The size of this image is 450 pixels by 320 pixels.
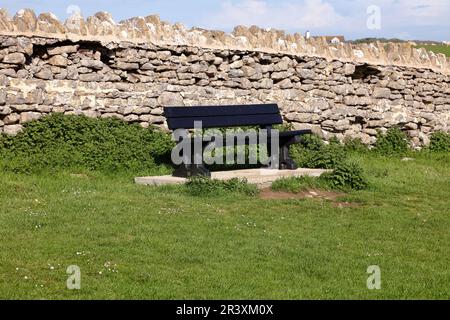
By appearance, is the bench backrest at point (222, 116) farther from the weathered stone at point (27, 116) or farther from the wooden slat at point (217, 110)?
the weathered stone at point (27, 116)

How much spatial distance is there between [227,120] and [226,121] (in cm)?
4

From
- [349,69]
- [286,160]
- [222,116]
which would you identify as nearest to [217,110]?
[222,116]

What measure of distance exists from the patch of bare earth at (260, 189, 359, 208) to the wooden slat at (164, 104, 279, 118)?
1.51 m

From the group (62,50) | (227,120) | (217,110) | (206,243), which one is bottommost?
(206,243)

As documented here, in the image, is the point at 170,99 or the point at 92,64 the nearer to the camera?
the point at 92,64

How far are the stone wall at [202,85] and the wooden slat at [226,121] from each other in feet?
4.86

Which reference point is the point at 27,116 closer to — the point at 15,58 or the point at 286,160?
the point at 15,58

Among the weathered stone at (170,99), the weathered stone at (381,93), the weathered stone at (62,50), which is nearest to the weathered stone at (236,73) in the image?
the weathered stone at (170,99)

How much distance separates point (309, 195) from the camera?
412 inches

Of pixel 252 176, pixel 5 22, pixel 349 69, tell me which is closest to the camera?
pixel 252 176

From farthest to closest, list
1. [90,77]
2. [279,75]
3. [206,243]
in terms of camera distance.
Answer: [279,75] < [90,77] < [206,243]

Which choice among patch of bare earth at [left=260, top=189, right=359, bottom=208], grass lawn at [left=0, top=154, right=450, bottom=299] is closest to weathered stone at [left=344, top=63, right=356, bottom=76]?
grass lawn at [left=0, top=154, right=450, bottom=299]
